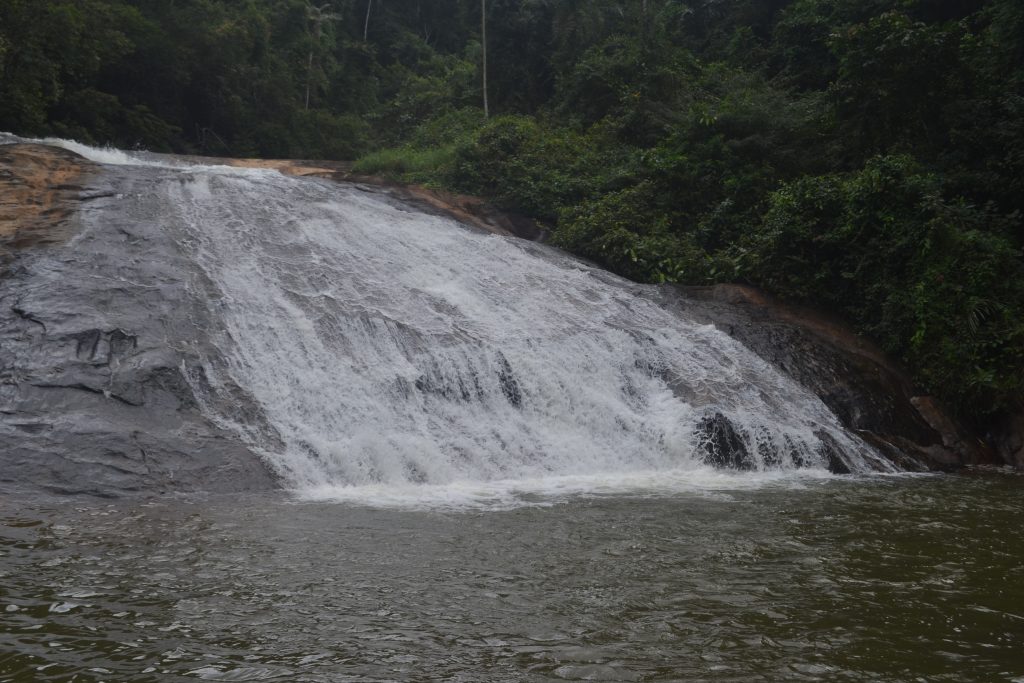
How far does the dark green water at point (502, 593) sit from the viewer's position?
4246mm

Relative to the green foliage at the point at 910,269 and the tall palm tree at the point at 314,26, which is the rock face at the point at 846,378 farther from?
the tall palm tree at the point at 314,26

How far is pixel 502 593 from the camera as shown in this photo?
17.8 ft

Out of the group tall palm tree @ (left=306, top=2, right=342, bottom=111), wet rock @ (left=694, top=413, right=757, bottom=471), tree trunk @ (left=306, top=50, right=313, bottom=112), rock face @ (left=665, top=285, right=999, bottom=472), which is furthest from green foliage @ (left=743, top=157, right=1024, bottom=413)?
tall palm tree @ (left=306, top=2, right=342, bottom=111)

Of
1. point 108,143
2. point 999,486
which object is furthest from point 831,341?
point 108,143

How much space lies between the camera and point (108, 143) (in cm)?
2584

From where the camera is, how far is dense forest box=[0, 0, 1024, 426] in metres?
14.7

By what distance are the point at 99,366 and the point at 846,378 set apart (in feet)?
36.3

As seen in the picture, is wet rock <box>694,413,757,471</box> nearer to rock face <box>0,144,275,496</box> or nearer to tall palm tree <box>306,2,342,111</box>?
rock face <box>0,144,275,496</box>

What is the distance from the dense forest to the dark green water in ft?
25.3

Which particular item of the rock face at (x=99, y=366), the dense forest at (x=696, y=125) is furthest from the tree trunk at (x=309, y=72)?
the rock face at (x=99, y=366)

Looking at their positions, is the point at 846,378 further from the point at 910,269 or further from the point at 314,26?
the point at 314,26

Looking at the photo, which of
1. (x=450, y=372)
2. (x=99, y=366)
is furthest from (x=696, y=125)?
(x=99, y=366)

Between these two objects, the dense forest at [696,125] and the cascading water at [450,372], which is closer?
the cascading water at [450,372]

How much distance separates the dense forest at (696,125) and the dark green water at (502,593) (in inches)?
303
